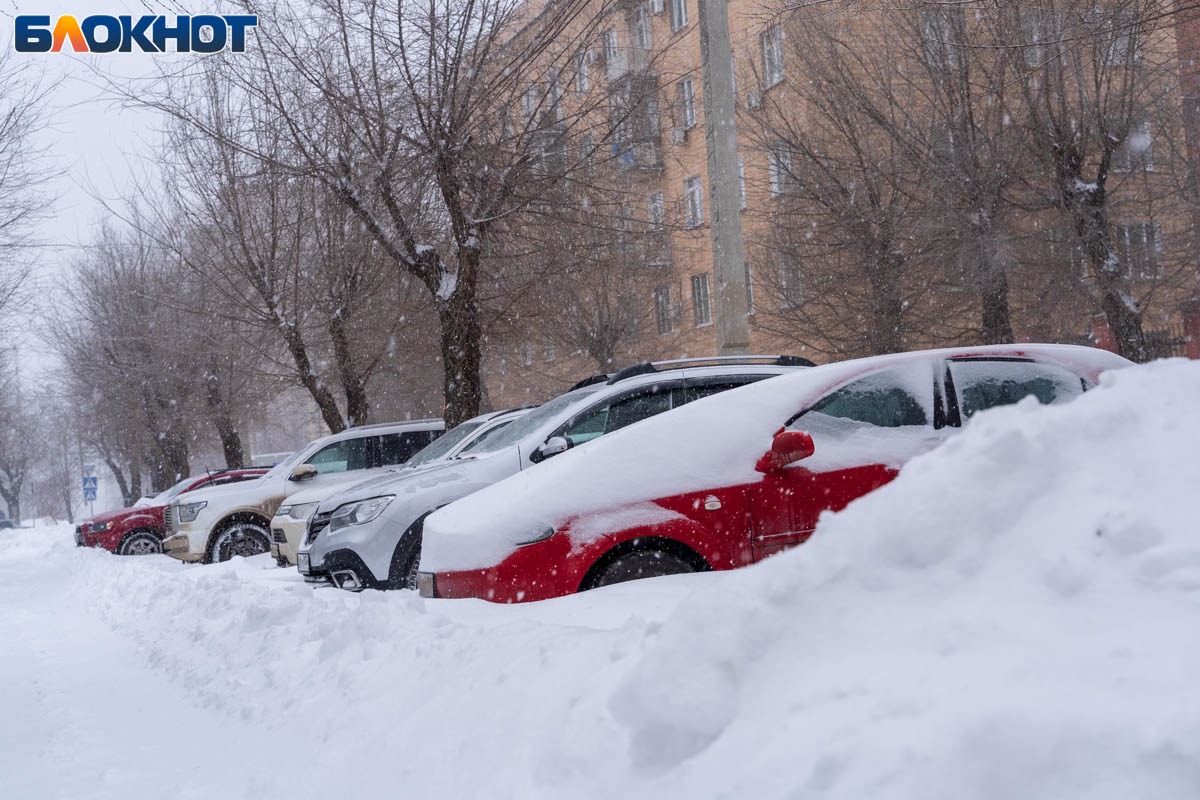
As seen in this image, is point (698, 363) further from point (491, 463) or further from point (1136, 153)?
point (1136, 153)

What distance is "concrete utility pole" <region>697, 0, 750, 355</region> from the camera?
9859 mm

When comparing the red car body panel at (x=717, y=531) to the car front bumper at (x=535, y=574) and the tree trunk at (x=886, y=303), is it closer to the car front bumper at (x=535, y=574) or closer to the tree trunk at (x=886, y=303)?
A: the car front bumper at (x=535, y=574)

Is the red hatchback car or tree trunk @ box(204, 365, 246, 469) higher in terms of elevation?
tree trunk @ box(204, 365, 246, 469)

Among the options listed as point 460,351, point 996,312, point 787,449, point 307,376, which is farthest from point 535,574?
point 307,376

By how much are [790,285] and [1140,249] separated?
225 inches

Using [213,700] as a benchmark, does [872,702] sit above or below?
above

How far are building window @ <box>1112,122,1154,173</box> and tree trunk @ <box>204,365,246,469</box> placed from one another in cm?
2322

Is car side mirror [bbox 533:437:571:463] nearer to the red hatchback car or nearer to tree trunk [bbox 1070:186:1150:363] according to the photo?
the red hatchback car

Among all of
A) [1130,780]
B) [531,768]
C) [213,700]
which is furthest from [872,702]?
[213,700]

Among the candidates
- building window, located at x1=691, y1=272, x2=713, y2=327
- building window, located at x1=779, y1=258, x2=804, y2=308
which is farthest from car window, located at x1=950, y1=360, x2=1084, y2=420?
building window, located at x1=691, y1=272, x2=713, y2=327

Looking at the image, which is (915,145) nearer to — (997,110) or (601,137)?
(997,110)

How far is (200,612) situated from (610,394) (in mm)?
3688

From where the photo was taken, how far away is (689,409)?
6078 mm

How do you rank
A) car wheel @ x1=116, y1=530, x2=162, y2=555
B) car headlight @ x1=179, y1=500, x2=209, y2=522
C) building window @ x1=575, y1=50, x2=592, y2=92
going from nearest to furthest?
building window @ x1=575, y1=50, x2=592, y2=92 → car headlight @ x1=179, y1=500, x2=209, y2=522 → car wheel @ x1=116, y1=530, x2=162, y2=555
